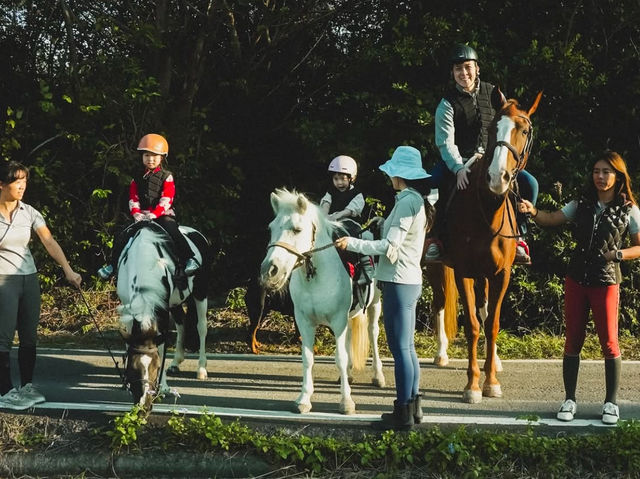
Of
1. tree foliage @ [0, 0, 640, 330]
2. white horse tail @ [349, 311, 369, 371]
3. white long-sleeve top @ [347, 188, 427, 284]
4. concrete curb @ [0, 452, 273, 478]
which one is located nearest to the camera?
concrete curb @ [0, 452, 273, 478]

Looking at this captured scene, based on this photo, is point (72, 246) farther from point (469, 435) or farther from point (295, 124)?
point (469, 435)

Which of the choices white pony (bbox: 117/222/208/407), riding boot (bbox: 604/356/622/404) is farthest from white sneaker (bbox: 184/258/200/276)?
riding boot (bbox: 604/356/622/404)

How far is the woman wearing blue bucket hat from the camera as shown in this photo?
18.2 ft

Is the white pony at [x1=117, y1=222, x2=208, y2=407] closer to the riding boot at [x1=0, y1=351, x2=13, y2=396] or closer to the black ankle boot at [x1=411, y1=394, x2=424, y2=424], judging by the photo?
the riding boot at [x1=0, y1=351, x2=13, y2=396]

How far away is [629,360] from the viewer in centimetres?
903

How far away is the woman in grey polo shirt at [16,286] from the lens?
630 centimetres

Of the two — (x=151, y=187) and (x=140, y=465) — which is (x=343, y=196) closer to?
(x=151, y=187)

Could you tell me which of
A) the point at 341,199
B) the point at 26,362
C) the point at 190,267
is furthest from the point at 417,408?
the point at 26,362

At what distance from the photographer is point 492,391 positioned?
6938 mm

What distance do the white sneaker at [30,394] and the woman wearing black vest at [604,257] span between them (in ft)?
15.7

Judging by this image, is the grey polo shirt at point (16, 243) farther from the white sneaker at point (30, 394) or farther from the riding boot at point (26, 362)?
the white sneaker at point (30, 394)

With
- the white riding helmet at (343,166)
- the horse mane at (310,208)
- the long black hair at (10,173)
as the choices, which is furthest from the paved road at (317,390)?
the white riding helmet at (343,166)

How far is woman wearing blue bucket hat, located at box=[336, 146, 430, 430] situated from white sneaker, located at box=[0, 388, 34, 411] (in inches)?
128

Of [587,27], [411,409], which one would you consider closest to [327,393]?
[411,409]
